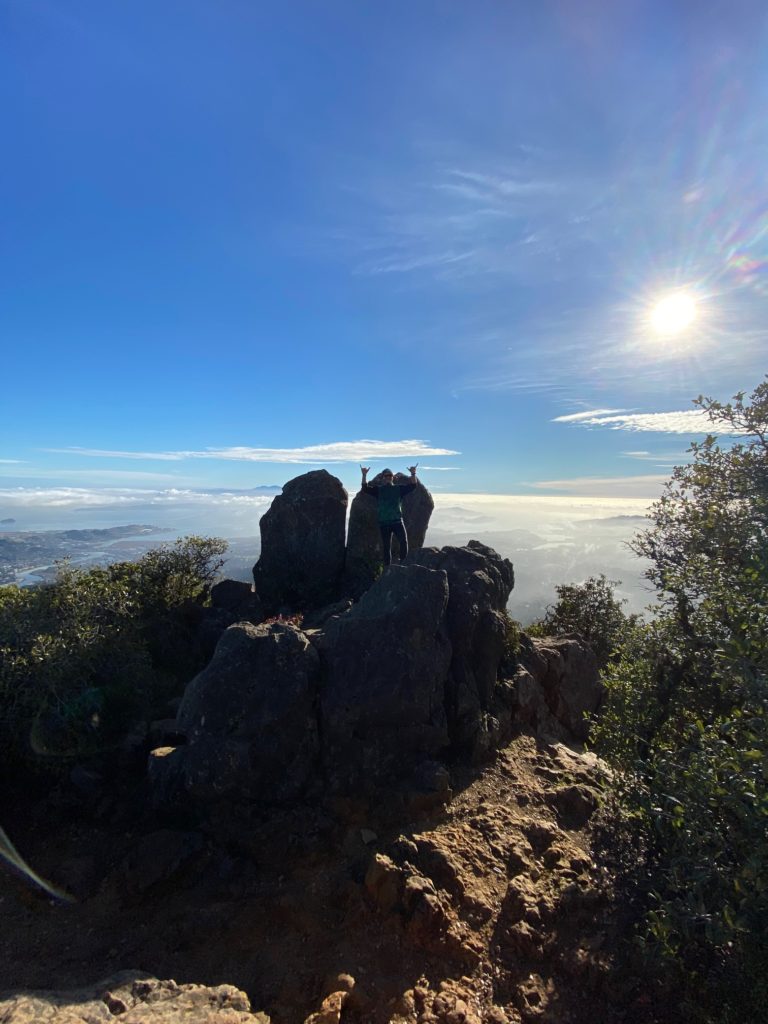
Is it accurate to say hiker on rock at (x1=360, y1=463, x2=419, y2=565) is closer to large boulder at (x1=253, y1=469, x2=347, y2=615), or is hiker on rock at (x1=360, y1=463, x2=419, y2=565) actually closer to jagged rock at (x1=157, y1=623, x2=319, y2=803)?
large boulder at (x1=253, y1=469, x2=347, y2=615)

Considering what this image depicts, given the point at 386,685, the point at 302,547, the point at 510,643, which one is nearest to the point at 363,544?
the point at 302,547

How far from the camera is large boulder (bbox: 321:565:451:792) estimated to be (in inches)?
467

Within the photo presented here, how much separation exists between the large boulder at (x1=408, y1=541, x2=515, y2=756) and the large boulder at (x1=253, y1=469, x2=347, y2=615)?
6.80 metres

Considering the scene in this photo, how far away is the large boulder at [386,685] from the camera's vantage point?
1186cm

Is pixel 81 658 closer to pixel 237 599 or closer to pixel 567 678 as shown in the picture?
pixel 237 599

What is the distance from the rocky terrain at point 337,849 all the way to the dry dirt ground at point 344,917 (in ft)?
0.12

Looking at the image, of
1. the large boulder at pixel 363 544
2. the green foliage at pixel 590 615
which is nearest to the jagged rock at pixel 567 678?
the green foliage at pixel 590 615

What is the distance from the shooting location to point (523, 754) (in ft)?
46.0

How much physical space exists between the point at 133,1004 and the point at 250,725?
484cm

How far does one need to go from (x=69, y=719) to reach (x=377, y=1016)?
9.46 meters

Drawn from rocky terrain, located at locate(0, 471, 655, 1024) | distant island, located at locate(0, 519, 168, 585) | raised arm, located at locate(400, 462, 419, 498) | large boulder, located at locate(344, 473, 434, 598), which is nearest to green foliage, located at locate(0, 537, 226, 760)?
rocky terrain, located at locate(0, 471, 655, 1024)

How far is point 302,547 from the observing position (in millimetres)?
23688

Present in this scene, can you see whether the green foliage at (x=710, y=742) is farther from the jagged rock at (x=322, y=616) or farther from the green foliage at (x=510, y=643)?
the jagged rock at (x=322, y=616)

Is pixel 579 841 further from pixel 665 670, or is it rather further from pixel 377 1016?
pixel 377 1016
